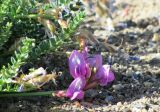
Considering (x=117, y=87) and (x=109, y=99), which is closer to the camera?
(x=109, y=99)

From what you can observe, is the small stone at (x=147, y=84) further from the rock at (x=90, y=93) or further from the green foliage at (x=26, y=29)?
the green foliage at (x=26, y=29)

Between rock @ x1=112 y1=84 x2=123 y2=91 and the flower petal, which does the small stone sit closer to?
rock @ x1=112 y1=84 x2=123 y2=91

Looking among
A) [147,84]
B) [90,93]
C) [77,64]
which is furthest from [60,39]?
[147,84]

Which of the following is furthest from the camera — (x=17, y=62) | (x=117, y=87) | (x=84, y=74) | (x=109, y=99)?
(x=117, y=87)

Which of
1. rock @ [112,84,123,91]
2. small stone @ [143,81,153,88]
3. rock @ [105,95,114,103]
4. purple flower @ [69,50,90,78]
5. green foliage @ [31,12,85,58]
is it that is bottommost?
rock @ [105,95,114,103]

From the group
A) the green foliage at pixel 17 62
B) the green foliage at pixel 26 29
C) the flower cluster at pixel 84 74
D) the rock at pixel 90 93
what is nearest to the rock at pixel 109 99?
the rock at pixel 90 93

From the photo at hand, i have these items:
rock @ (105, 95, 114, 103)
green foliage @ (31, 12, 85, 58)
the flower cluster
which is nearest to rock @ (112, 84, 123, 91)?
rock @ (105, 95, 114, 103)

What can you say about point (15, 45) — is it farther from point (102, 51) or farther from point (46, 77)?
point (102, 51)

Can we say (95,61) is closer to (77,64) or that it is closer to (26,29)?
(77,64)
